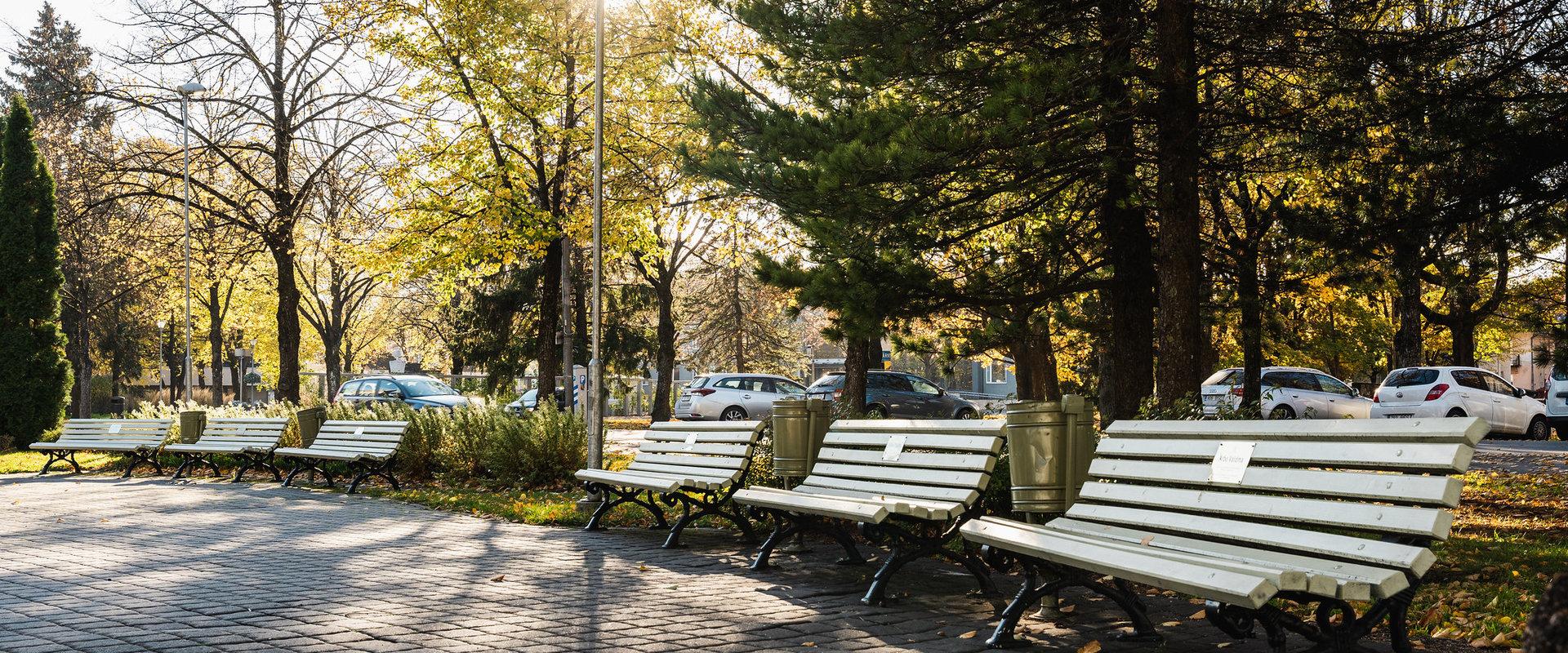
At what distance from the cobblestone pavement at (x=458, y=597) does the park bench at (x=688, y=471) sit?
252 mm

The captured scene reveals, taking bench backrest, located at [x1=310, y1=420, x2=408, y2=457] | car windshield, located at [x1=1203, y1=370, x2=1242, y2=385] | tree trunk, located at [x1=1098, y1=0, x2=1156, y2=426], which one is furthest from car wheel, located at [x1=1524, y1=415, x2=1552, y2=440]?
bench backrest, located at [x1=310, y1=420, x2=408, y2=457]

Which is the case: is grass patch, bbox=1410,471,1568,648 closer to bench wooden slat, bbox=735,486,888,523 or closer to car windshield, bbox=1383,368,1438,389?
bench wooden slat, bbox=735,486,888,523

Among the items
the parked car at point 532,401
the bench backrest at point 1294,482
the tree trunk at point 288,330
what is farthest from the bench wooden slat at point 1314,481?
the tree trunk at point 288,330

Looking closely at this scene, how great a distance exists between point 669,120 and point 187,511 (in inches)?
370

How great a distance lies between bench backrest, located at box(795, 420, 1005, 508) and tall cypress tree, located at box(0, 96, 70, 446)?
22.0m

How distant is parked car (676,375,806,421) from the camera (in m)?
30.7

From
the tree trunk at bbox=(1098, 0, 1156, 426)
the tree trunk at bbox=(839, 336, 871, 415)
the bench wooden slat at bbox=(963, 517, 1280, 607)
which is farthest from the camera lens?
the tree trunk at bbox=(839, 336, 871, 415)

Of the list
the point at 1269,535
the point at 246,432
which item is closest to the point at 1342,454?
the point at 1269,535

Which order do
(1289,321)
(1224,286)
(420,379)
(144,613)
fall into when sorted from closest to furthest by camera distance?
(144,613), (1224,286), (1289,321), (420,379)

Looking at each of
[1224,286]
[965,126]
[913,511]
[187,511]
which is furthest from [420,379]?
[913,511]

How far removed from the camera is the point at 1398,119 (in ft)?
31.5

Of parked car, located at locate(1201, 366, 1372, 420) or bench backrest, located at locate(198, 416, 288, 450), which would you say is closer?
bench backrest, located at locate(198, 416, 288, 450)

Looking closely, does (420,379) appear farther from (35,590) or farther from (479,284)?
(35,590)

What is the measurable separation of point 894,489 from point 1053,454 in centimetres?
131
